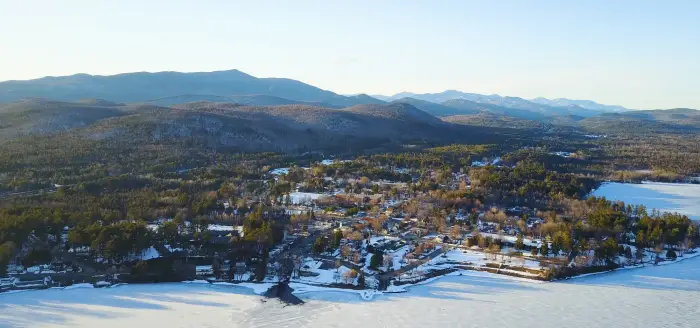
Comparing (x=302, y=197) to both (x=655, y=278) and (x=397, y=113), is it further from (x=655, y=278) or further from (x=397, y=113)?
(x=397, y=113)

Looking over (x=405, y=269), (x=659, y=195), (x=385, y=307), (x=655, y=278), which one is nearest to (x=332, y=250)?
(x=405, y=269)

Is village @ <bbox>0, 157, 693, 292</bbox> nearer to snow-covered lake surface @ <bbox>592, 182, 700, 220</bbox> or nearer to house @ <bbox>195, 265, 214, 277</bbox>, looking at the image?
house @ <bbox>195, 265, 214, 277</bbox>

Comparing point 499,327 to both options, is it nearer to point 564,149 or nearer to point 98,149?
point 98,149

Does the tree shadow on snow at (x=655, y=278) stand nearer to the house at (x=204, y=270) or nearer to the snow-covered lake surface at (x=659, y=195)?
the snow-covered lake surface at (x=659, y=195)

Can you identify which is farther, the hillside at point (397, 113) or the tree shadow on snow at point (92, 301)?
the hillside at point (397, 113)

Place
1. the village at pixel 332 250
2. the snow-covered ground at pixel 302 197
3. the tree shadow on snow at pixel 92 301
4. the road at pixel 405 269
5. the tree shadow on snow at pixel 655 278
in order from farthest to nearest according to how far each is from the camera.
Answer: the snow-covered ground at pixel 302 197 → the tree shadow on snow at pixel 655 278 → the road at pixel 405 269 → the village at pixel 332 250 → the tree shadow on snow at pixel 92 301

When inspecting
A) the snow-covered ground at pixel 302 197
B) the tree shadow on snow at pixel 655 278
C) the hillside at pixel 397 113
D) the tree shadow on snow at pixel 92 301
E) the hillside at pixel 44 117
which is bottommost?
the tree shadow on snow at pixel 92 301

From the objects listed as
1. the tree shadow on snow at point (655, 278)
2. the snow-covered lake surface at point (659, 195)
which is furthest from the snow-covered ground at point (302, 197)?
the snow-covered lake surface at point (659, 195)
